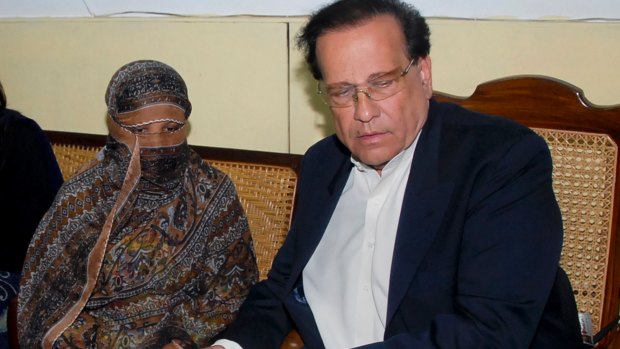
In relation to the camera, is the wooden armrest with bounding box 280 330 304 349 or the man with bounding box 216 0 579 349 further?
the wooden armrest with bounding box 280 330 304 349

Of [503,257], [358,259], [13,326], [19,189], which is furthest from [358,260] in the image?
[19,189]

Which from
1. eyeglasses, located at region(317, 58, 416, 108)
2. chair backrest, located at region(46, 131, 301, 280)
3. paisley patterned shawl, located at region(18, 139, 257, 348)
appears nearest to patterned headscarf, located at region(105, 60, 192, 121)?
paisley patterned shawl, located at region(18, 139, 257, 348)

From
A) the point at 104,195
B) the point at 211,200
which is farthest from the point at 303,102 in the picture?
the point at 104,195

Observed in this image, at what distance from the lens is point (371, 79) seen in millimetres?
1614

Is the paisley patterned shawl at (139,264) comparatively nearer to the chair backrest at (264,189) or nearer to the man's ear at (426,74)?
the chair backrest at (264,189)

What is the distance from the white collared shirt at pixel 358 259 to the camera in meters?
1.71

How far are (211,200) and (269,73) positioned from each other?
26.2 inches

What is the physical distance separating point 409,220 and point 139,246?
92 cm

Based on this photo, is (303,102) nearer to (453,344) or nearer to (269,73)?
(269,73)

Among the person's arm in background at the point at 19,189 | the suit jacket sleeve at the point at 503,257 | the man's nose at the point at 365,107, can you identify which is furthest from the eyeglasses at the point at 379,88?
the person's arm in background at the point at 19,189

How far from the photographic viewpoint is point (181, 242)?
2.14m

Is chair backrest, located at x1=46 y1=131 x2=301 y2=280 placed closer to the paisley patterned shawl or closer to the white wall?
the paisley patterned shawl

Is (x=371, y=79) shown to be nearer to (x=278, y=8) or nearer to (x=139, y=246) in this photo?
(x=139, y=246)

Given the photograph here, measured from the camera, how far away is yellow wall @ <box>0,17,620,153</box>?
2.19 m
